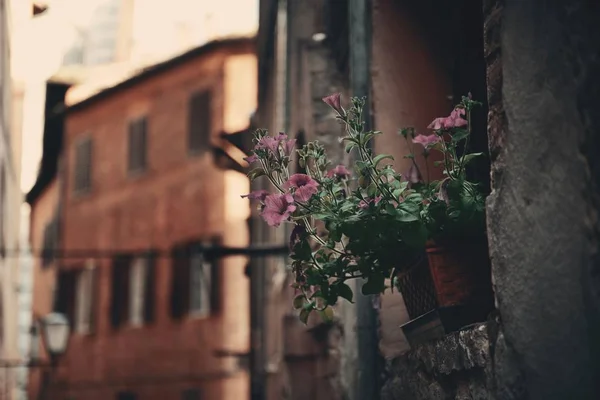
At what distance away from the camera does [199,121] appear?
79.4 feet

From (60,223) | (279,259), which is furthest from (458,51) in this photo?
(60,223)

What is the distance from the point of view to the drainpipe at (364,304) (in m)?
5.50

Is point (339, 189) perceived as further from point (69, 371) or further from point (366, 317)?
point (69, 371)

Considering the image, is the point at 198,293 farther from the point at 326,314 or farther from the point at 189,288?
the point at 326,314

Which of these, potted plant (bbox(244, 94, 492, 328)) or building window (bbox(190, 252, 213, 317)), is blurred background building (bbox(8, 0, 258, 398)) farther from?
potted plant (bbox(244, 94, 492, 328))

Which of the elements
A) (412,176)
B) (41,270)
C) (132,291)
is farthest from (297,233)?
(41,270)

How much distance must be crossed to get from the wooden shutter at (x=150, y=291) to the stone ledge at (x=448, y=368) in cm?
1949

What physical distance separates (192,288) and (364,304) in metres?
17.9

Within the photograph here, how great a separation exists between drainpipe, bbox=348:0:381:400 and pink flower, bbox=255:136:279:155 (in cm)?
145

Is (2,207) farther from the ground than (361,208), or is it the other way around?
(2,207)

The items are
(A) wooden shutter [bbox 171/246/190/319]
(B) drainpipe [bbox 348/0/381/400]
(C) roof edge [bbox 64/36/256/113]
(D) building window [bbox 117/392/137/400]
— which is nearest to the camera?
(B) drainpipe [bbox 348/0/381/400]

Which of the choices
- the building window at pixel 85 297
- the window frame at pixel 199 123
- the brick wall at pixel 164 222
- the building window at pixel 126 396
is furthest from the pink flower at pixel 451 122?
the building window at pixel 85 297

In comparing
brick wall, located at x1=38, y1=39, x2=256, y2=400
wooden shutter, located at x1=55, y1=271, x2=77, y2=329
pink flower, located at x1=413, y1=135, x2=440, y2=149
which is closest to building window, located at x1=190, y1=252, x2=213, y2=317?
brick wall, located at x1=38, y1=39, x2=256, y2=400

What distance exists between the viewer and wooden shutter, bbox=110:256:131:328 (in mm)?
25109
